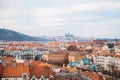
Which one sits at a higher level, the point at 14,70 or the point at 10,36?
the point at 10,36

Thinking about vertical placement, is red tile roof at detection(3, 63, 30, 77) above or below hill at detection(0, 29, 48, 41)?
below

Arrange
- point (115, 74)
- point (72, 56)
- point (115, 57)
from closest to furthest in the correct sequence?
point (115, 74), point (115, 57), point (72, 56)

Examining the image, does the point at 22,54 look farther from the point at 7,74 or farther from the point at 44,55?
the point at 7,74

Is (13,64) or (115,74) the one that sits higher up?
(13,64)

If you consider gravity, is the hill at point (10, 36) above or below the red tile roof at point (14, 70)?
above

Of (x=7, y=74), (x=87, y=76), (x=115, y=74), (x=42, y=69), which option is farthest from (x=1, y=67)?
(x=115, y=74)

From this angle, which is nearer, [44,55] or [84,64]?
[84,64]

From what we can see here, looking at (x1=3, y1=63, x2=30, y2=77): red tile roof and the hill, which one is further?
the hill

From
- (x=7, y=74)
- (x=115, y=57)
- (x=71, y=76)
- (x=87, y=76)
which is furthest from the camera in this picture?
(x=115, y=57)

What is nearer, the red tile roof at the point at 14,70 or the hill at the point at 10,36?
the red tile roof at the point at 14,70

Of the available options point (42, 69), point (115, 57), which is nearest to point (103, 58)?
point (115, 57)

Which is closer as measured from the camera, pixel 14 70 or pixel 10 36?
pixel 14 70
